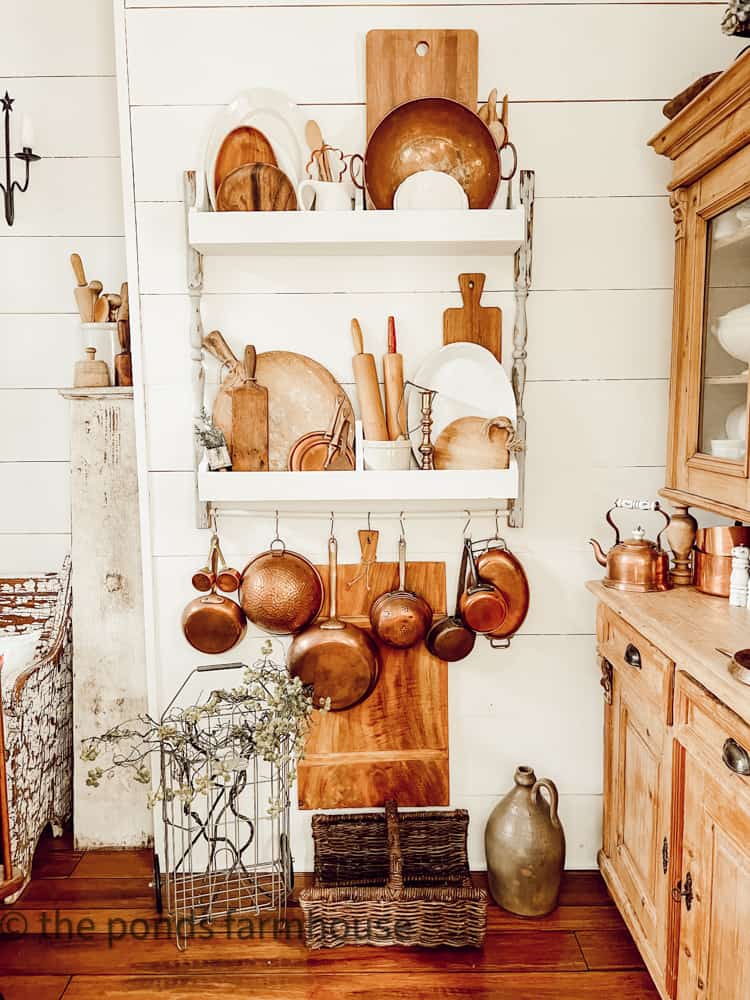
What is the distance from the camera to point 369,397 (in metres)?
1.90

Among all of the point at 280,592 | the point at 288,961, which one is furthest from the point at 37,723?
the point at 288,961

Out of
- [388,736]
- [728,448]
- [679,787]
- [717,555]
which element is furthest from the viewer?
[388,736]

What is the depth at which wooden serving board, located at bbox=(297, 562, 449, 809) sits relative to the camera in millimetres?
2088

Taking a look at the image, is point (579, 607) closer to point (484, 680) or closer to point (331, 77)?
point (484, 680)

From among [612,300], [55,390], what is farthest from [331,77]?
[55,390]

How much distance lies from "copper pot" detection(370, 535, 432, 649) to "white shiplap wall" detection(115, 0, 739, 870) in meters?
0.12

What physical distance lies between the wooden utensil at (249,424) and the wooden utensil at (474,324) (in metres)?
0.48

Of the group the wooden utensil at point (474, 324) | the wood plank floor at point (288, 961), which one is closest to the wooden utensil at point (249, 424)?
the wooden utensil at point (474, 324)

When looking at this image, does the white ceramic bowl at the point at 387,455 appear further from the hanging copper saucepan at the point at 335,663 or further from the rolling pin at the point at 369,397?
the hanging copper saucepan at the point at 335,663

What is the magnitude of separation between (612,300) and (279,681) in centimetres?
124

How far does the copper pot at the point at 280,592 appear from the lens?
2006 mm

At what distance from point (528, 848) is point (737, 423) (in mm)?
1102

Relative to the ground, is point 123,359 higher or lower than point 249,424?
higher

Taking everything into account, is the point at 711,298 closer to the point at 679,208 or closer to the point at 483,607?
the point at 679,208
